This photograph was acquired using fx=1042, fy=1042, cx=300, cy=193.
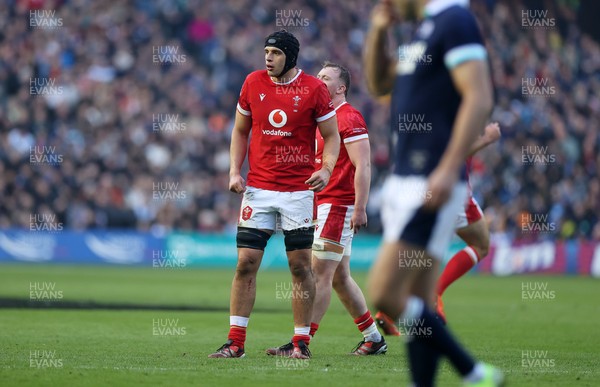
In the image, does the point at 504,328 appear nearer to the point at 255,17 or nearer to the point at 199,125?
the point at 199,125

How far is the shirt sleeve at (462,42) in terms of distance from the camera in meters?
5.64

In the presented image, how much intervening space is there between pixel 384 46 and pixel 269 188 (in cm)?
364

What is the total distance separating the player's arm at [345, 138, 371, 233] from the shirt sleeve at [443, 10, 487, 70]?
418 centimetres

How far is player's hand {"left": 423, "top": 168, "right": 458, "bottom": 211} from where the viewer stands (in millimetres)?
5316

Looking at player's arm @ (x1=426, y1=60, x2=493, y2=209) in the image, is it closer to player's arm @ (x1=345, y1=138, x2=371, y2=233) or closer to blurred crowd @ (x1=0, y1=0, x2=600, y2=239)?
player's arm @ (x1=345, y1=138, x2=371, y2=233)

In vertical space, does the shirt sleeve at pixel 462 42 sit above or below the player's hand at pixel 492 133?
above

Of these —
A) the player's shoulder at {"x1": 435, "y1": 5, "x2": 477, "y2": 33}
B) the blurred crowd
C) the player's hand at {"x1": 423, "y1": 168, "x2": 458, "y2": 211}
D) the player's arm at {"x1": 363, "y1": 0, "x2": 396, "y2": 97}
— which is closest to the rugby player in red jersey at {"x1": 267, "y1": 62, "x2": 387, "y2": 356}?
the player's arm at {"x1": 363, "y1": 0, "x2": 396, "y2": 97}

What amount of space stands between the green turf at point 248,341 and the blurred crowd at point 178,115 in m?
7.13

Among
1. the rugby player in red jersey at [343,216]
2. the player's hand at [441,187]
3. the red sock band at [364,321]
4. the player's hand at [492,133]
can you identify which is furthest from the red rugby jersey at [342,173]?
the player's hand at [441,187]

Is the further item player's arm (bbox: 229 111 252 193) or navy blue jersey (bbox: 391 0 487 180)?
player's arm (bbox: 229 111 252 193)

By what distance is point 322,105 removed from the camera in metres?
9.62

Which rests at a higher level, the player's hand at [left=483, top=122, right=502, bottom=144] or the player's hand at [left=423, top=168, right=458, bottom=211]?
the player's hand at [left=483, top=122, right=502, bottom=144]

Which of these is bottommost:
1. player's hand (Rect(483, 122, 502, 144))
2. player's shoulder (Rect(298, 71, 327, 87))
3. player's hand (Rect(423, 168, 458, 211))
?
player's hand (Rect(423, 168, 458, 211))

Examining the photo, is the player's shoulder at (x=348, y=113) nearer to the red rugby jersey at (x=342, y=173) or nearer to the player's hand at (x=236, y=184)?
the red rugby jersey at (x=342, y=173)
